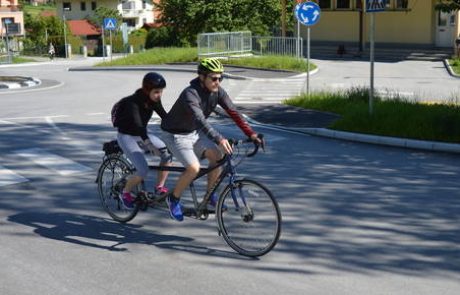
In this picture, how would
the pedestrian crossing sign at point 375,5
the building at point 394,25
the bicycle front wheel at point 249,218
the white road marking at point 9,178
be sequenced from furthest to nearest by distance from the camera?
the building at point 394,25, the pedestrian crossing sign at point 375,5, the white road marking at point 9,178, the bicycle front wheel at point 249,218

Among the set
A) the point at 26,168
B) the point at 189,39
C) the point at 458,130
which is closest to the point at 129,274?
the point at 26,168

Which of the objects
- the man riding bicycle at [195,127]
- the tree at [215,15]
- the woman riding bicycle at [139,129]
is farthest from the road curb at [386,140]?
the tree at [215,15]

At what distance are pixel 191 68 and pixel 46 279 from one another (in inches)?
1035

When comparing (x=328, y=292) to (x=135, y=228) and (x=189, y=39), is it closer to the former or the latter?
(x=135, y=228)

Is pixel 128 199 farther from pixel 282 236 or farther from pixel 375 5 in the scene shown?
pixel 375 5

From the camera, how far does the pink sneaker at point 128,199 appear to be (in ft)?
23.5

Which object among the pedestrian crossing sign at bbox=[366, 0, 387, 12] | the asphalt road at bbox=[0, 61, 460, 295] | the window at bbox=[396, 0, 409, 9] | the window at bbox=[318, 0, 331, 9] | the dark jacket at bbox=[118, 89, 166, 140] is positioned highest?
the window at bbox=[318, 0, 331, 9]

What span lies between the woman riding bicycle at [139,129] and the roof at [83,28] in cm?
9624

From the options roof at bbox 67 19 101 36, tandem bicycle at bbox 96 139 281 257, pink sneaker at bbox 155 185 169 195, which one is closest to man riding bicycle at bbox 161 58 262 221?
tandem bicycle at bbox 96 139 281 257

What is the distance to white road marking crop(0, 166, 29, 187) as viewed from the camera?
9437 mm

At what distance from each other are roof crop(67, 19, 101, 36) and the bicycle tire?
9561 centimetres

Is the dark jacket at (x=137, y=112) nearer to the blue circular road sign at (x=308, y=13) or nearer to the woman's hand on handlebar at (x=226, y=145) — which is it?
the woman's hand on handlebar at (x=226, y=145)

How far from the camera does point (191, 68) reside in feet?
104

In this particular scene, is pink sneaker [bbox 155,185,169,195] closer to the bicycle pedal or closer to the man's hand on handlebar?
the bicycle pedal
